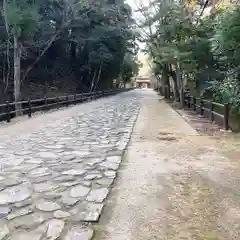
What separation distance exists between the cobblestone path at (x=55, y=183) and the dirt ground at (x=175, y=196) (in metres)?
0.20

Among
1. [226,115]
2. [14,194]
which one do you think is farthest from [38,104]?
[14,194]

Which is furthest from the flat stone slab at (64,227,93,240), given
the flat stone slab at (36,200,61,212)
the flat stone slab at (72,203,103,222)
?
the flat stone slab at (36,200,61,212)

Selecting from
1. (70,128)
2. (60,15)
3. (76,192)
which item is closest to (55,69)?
(60,15)

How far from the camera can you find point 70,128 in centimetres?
947

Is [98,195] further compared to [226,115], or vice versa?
[226,115]

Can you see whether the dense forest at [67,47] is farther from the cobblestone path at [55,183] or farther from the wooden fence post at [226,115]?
the wooden fence post at [226,115]

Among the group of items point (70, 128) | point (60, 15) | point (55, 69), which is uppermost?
point (60, 15)

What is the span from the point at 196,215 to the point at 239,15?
6450mm

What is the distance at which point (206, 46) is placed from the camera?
532 inches

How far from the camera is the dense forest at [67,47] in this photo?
19.0 meters

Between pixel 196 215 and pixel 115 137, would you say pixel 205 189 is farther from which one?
pixel 115 137

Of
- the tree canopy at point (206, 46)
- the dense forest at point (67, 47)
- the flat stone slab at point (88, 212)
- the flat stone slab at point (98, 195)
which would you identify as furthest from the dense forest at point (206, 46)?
the flat stone slab at point (88, 212)

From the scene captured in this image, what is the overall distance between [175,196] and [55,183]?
62.4 inches

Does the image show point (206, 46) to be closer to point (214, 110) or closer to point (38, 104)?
point (214, 110)
